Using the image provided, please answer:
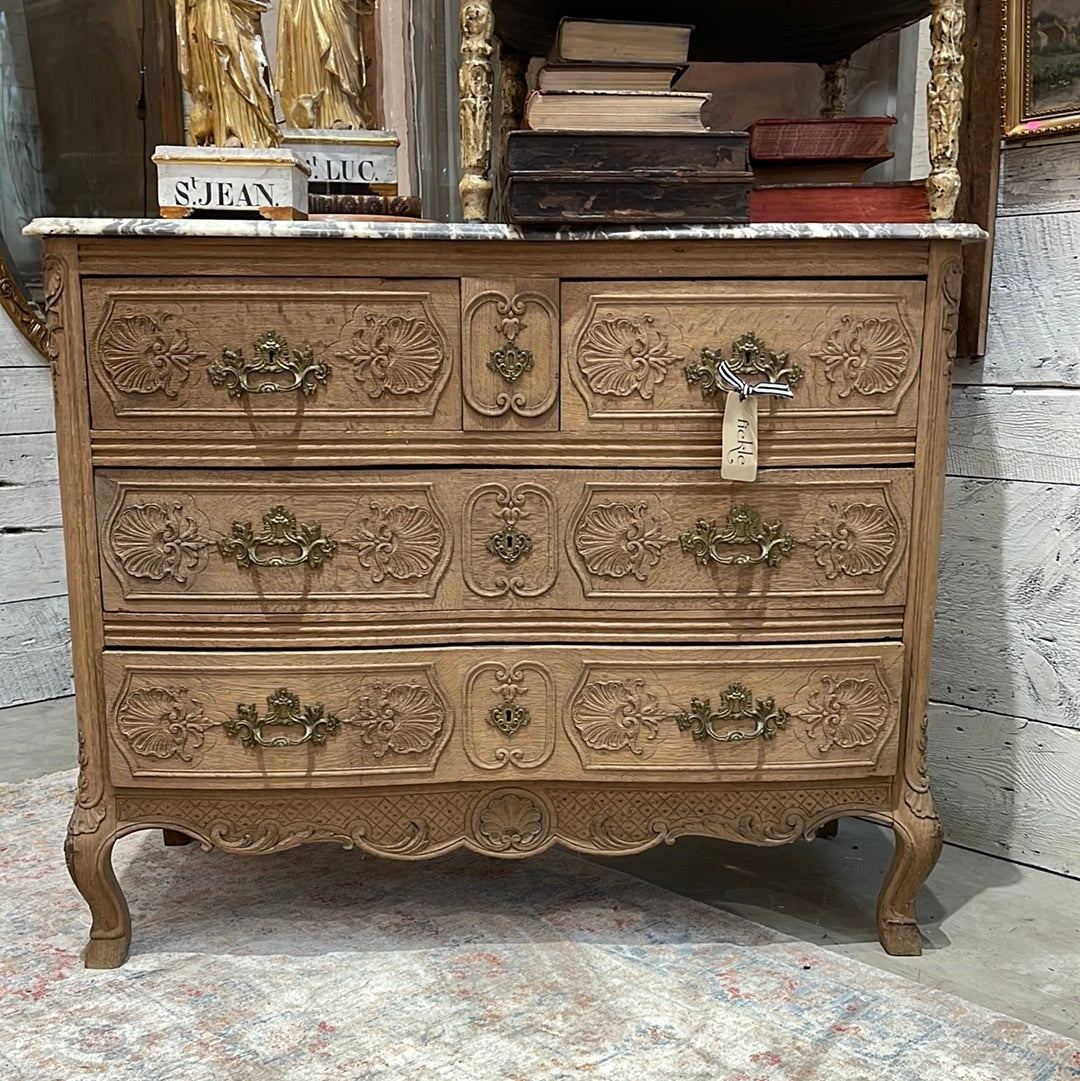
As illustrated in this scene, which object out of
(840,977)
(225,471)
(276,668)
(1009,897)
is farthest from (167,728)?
(1009,897)

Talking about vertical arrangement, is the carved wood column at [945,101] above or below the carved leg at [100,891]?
above

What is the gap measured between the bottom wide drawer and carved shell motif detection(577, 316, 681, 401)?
0.40 meters

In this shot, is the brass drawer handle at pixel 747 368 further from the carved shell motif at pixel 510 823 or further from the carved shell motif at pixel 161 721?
the carved shell motif at pixel 161 721

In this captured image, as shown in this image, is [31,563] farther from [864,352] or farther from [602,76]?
[864,352]

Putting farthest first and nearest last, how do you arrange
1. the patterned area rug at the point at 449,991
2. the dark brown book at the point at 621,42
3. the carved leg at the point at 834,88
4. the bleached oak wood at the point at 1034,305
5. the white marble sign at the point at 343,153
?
the carved leg at the point at 834,88
the bleached oak wood at the point at 1034,305
the white marble sign at the point at 343,153
the dark brown book at the point at 621,42
the patterned area rug at the point at 449,991

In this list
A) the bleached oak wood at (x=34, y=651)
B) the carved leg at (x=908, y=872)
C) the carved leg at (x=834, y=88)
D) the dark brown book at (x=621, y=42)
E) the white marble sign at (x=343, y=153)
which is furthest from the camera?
the bleached oak wood at (x=34, y=651)

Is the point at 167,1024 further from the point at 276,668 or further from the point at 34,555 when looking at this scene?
the point at 34,555

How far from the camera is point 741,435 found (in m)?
1.62

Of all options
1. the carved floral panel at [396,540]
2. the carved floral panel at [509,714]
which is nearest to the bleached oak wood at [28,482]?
the carved floral panel at [396,540]

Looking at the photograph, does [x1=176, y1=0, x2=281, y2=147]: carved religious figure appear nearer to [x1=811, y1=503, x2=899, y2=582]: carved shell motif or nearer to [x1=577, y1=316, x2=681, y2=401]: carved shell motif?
[x1=577, y1=316, x2=681, y2=401]: carved shell motif

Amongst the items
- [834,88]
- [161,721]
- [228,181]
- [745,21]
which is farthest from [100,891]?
[834,88]

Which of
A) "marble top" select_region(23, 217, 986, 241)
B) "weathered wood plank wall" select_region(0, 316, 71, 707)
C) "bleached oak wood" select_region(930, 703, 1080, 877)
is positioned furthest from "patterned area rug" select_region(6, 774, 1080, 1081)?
"marble top" select_region(23, 217, 986, 241)

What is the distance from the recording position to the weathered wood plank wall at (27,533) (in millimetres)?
2930

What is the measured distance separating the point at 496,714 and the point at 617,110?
91 cm
